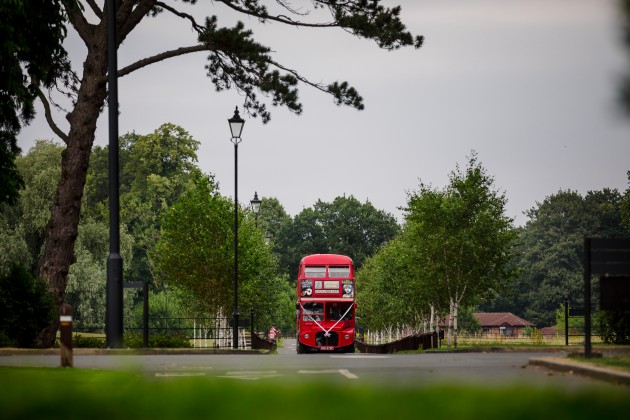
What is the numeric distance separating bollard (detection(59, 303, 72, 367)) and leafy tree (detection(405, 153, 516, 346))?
3229 centimetres

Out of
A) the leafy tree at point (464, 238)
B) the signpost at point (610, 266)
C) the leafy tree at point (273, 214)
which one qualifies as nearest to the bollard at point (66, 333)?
the signpost at point (610, 266)

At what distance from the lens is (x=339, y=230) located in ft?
436

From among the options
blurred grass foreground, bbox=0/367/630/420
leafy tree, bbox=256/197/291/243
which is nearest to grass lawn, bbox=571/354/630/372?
blurred grass foreground, bbox=0/367/630/420

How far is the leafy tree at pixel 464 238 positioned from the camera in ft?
150

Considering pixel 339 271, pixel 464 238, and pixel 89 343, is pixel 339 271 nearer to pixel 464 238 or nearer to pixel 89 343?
pixel 464 238

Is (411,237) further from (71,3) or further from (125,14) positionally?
(71,3)

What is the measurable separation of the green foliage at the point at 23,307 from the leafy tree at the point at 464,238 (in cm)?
2411

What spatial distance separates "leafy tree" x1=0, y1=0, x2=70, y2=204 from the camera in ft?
72.2

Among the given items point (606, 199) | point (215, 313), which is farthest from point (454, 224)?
point (606, 199)

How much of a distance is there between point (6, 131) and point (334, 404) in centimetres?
1969

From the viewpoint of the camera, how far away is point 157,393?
7.83 m

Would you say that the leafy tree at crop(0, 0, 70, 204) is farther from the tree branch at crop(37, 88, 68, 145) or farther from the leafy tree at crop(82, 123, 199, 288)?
the leafy tree at crop(82, 123, 199, 288)

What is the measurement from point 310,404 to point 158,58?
85.6ft

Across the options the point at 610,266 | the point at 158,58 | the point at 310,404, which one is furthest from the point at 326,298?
the point at 310,404
